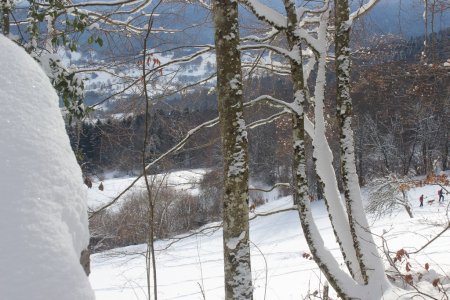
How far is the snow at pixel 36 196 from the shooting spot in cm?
74

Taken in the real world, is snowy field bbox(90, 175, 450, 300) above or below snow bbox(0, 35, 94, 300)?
below

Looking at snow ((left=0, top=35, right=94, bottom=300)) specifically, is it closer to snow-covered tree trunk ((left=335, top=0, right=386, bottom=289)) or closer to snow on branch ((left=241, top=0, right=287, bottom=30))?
snow on branch ((left=241, top=0, right=287, bottom=30))

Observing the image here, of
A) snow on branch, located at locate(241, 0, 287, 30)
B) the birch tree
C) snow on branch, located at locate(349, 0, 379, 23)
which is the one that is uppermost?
snow on branch, located at locate(349, 0, 379, 23)

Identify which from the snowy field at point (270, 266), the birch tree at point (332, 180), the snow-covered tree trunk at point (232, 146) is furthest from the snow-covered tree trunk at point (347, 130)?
the snow-covered tree trunk at point (232, 146)

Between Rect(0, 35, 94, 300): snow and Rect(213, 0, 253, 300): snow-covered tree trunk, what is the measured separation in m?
1.77

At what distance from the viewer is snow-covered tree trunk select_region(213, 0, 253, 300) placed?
277 cm

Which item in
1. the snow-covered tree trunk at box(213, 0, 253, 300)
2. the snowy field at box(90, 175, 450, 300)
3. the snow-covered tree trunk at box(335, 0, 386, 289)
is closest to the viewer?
the snow-covered tree trunk at box(213, 0, 253, 300)

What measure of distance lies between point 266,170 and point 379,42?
119 ft

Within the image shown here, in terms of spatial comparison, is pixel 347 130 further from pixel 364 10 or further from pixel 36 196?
pixel 36 196

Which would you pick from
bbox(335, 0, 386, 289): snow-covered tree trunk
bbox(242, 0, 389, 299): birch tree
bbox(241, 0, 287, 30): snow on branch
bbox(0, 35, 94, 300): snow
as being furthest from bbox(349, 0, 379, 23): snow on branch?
bbox(0, 35, 94, 300): snow

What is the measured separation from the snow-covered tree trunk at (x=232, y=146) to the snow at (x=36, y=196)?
5.80 ft

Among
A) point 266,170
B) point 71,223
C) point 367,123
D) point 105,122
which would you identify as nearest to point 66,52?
point 105,122

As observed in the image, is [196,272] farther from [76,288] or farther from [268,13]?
[76,288]

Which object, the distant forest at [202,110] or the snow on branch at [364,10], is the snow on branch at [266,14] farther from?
the distant forest at [202,110]
